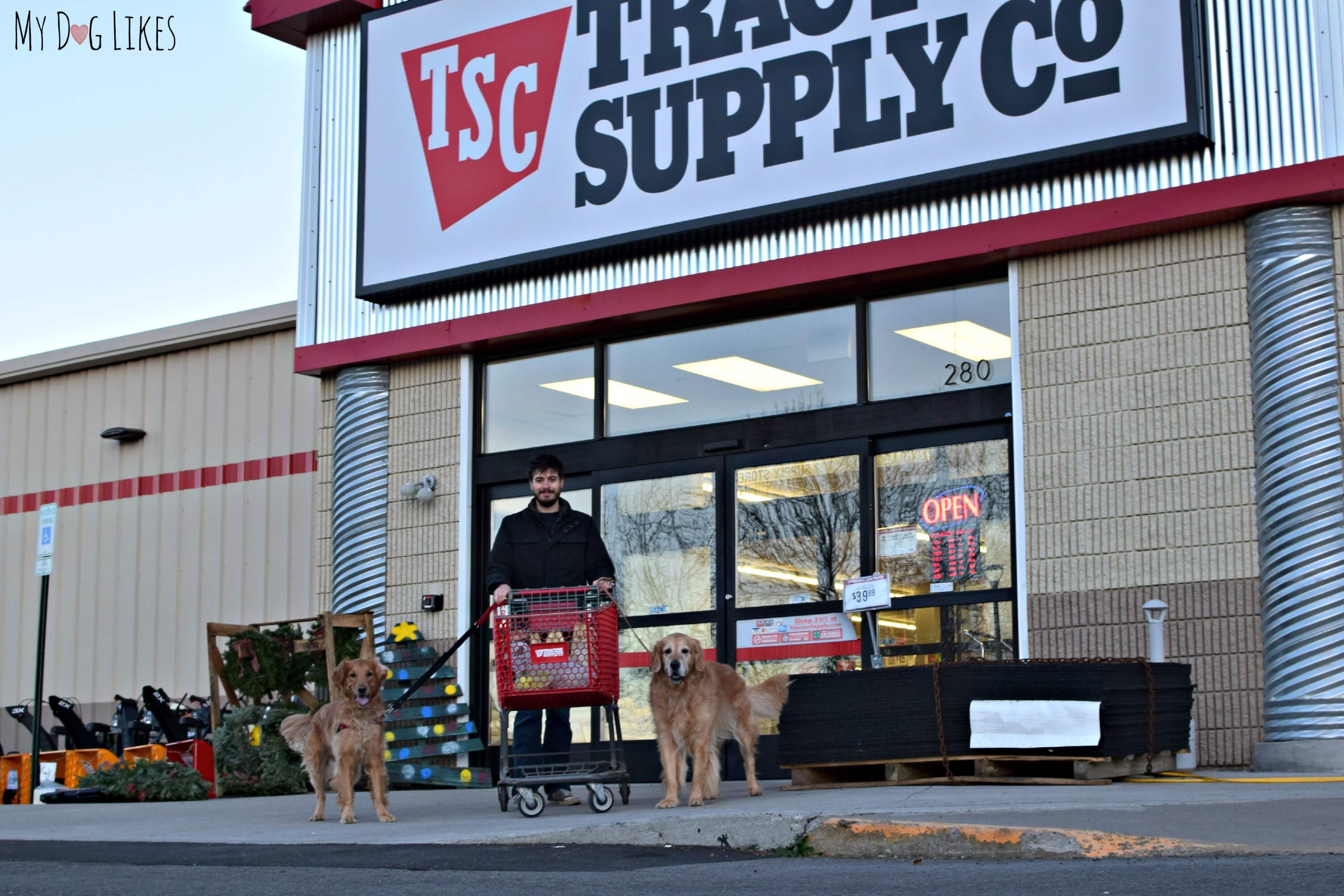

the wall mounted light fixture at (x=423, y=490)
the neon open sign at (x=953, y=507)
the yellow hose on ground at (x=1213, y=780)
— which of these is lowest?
the yellow hose on ground at (x=1213, y=780)

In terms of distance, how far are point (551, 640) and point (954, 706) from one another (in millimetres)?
2258

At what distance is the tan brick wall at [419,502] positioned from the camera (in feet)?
43.7

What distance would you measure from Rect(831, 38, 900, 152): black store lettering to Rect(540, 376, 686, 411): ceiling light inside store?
97.3 inches

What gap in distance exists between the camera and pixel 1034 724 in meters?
8.45

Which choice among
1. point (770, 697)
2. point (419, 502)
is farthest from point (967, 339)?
point (419, 502)

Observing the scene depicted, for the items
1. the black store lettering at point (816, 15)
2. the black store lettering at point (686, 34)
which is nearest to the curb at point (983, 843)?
the black store lettering at point (816, 15)

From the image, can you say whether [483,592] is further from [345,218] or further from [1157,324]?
[1157,324]

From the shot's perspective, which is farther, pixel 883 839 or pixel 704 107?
pixel 704 107

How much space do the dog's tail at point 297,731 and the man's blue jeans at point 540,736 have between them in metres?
1.29

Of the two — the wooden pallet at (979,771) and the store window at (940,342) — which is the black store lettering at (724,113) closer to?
the store window at (940,342)

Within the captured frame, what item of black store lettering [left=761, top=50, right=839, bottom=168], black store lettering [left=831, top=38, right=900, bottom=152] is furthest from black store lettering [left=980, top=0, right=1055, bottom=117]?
black store lettering [left=761, top=50, right=839, bottom=168]

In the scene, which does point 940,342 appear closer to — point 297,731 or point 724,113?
point 724,113

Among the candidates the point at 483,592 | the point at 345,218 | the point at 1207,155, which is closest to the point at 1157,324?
the point at 1207,155

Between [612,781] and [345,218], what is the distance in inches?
296
